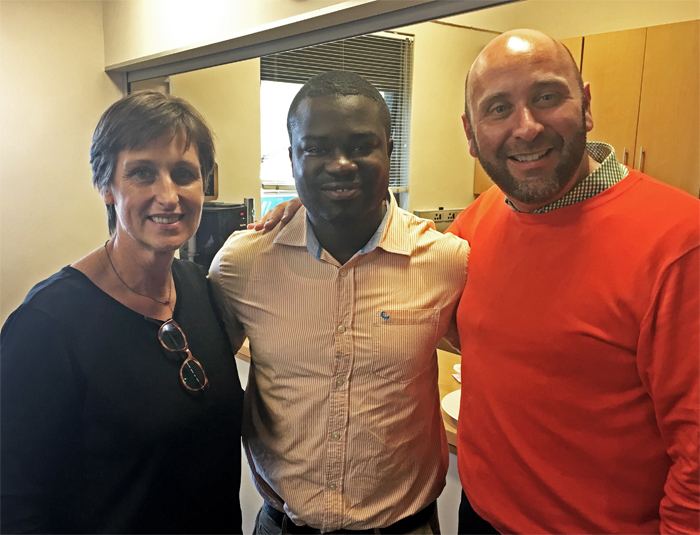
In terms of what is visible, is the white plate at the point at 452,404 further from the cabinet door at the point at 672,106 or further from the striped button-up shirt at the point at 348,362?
Result: the cabinet door at the point at 672,106

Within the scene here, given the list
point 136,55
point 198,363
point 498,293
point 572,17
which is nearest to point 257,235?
point 198,363

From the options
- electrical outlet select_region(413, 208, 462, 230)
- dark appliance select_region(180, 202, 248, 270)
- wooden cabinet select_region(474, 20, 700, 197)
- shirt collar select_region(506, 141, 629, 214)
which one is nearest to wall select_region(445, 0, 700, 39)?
wooden cabinet select_region(474, 20, 700, 197)

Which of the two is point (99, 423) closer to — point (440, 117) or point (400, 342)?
point (400, 342)

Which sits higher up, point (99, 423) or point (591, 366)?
point (591, 366)

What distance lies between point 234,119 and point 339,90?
197 centimetres

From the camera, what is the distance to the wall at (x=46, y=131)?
244 cm

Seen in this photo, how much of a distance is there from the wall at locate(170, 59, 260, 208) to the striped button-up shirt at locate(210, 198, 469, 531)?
1825mm

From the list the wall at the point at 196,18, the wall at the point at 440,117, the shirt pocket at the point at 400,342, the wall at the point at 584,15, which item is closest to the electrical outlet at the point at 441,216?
the wall at the point at 440,117

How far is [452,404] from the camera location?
1.57 metres

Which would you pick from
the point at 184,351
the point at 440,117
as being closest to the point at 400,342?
the point at 184,351

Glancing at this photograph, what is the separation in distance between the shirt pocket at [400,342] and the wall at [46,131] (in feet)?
7.14

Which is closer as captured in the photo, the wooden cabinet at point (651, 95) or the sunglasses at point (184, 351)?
the sunglasses at point (184, 351)

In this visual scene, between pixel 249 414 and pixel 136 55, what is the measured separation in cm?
197

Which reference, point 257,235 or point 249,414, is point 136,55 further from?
point 249,414
